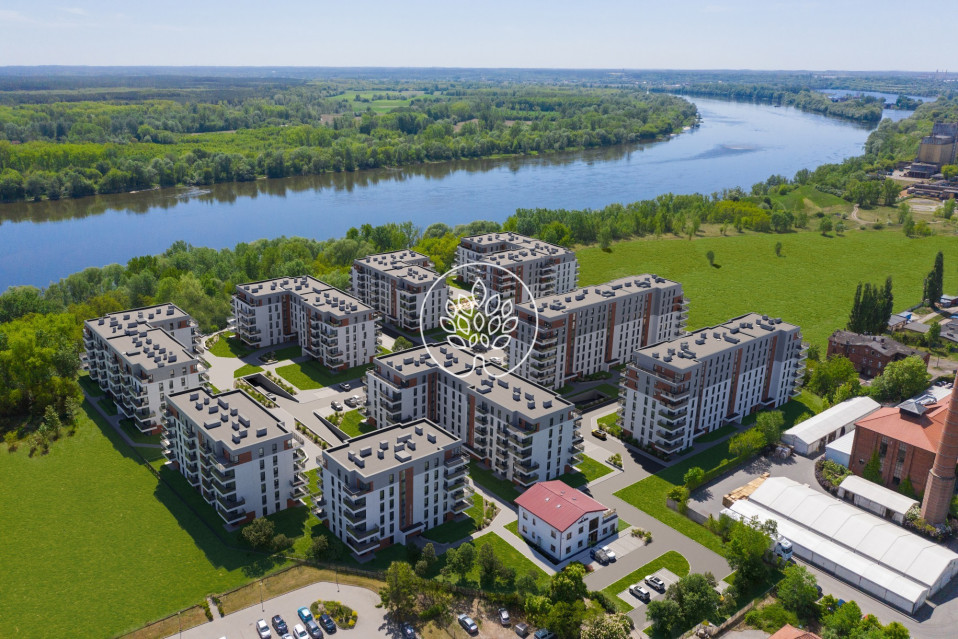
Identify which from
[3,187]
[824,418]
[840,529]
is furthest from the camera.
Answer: [3,187]

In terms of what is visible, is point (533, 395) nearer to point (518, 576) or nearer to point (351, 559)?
point (518, 576)

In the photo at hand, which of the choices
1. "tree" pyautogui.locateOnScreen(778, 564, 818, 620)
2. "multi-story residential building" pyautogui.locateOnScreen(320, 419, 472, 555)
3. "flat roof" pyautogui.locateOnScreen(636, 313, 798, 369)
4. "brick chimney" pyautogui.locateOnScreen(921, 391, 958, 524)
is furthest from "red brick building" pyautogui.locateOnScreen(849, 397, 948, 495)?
"multi-story residential building" pyautogui.locateOnScreen(320, 419, 472, 555)

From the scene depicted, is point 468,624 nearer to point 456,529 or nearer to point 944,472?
point 456,529

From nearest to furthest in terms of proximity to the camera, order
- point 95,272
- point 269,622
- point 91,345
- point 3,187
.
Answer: point 269,622, point 91,345, point 95,272, point 3,187

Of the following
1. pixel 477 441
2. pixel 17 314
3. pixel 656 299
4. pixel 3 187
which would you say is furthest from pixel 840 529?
pixel 3 187

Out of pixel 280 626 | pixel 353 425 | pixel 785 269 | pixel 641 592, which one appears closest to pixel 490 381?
pixel 353 425
